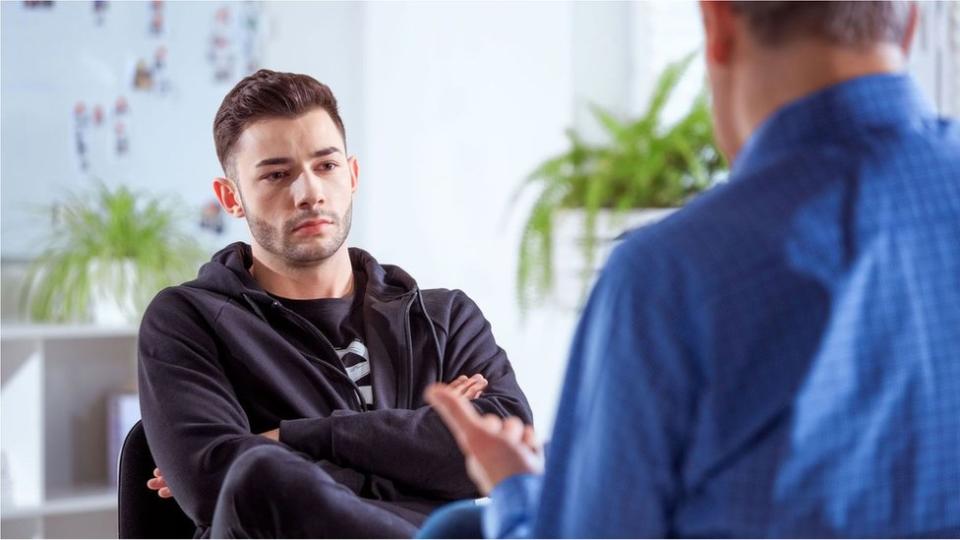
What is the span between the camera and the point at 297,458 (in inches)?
63.7

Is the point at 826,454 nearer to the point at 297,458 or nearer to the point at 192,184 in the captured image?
the point at 297,458

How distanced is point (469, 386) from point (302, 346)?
0.28 m

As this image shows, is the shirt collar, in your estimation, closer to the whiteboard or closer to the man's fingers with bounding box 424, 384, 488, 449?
the man's fingers with bounding box 424, 384, 488, 449

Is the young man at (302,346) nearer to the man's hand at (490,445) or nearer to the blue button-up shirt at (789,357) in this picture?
the man's hand at (490,445)

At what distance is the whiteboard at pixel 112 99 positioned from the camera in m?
3.77

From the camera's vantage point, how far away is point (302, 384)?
1.94 m

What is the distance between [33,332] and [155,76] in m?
0.99

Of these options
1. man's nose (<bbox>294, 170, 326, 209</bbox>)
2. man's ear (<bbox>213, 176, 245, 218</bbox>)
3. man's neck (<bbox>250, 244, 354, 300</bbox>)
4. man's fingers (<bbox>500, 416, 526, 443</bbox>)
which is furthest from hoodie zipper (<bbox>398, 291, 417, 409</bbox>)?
man's fingers (<bbox>500, 416, 526, 443</bbox>)

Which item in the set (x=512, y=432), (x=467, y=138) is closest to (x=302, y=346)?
(x=512, y=432)

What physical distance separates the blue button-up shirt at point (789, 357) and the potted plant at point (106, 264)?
2.91 meters

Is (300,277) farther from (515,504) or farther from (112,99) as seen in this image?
(112,99)

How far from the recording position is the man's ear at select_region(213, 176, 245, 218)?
2.08 meters

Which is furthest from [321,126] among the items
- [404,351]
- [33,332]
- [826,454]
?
[33,332]

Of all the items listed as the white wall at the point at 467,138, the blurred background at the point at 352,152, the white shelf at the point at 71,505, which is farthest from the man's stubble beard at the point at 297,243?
the white wall at the point at 467,138
